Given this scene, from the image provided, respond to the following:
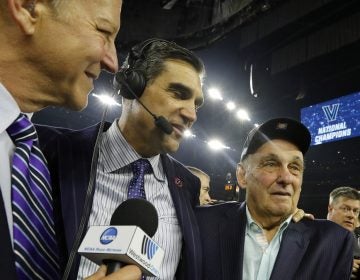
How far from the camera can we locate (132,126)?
1.47 meters

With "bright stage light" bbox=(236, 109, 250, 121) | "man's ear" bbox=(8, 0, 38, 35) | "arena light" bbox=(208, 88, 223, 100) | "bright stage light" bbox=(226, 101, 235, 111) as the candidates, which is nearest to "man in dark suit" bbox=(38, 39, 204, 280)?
"man's ear" bbox=(8, 0, 38, 35)

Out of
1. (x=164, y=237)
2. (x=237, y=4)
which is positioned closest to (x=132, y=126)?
(x=164, y=237)

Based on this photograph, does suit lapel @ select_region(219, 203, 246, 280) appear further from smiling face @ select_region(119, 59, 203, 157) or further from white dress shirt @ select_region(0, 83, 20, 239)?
white dress shirt @ select_region(0, 83, 20, 239)

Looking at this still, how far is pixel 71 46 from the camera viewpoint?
68 centimetres

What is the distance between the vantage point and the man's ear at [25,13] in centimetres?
63

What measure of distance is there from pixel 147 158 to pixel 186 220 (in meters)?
0.29

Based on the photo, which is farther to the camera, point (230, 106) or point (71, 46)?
point (230, 106)

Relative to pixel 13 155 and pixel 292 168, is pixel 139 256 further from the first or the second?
pixel 292 168

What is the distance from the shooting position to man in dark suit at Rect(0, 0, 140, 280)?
63cm

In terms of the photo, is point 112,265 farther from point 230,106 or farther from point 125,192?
point 230,106

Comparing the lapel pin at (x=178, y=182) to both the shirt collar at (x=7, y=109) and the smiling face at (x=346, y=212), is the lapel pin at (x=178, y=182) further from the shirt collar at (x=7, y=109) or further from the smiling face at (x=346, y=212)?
the smiling face at (x=346, y=212)

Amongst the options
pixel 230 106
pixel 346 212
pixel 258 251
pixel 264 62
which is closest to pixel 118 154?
pixel 258 251

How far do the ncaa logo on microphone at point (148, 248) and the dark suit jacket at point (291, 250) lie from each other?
77 centimetres

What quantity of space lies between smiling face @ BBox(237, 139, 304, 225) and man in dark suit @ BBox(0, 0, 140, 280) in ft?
3.50
